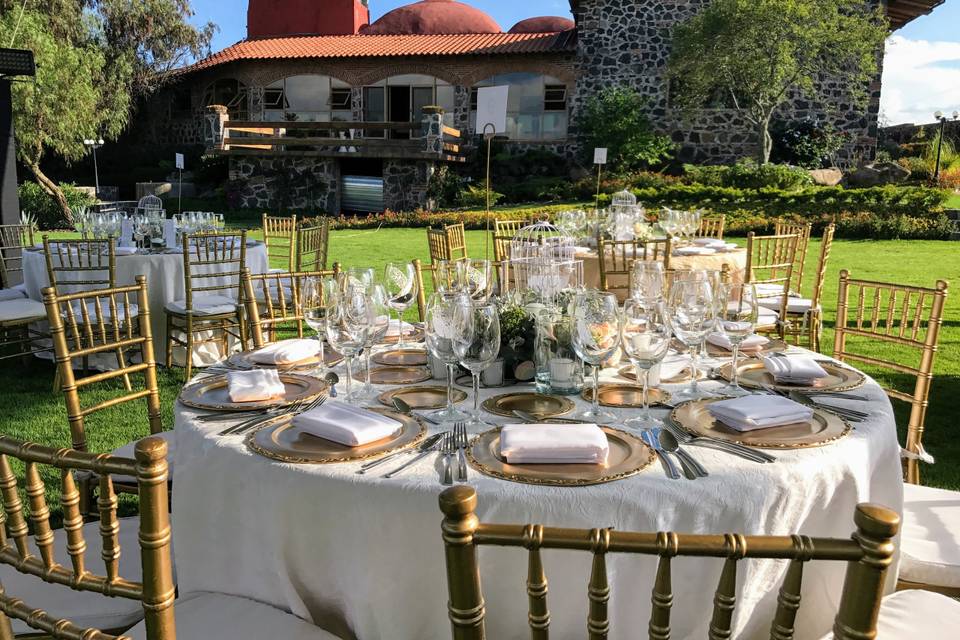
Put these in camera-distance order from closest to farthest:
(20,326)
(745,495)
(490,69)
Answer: (745,495) < (20,326) < (490,69)

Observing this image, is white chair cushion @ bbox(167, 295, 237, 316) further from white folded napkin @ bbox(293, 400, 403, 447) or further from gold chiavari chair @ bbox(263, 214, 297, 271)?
white folded napkin @ bbox(293, 400, 403, 447)

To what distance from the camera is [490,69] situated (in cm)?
2231

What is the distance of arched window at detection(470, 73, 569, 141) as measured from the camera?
2209 centimetres

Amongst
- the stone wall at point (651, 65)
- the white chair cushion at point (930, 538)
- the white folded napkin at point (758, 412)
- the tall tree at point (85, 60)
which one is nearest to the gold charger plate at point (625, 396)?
the white folded napkin at point (758, 412)

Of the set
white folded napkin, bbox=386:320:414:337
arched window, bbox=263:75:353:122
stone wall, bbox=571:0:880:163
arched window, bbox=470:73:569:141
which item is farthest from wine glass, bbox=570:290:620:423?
arched window, bbox=263:75:353:122

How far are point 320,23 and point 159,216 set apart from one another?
2266 centimetres

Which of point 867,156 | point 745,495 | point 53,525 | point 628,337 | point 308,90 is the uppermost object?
point 308,90

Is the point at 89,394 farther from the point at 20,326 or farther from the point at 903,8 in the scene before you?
the point at 903,8

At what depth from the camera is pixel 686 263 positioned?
5766 millimetres

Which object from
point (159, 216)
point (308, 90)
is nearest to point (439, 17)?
point (308, 90)

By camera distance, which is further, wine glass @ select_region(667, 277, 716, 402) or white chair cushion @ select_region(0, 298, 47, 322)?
white chair cushion @ select_region(0, 298, 47, 322)

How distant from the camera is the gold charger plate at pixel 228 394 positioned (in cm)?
199

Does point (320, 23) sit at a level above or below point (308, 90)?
above

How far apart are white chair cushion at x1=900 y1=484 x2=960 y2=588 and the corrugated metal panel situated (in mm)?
18456
